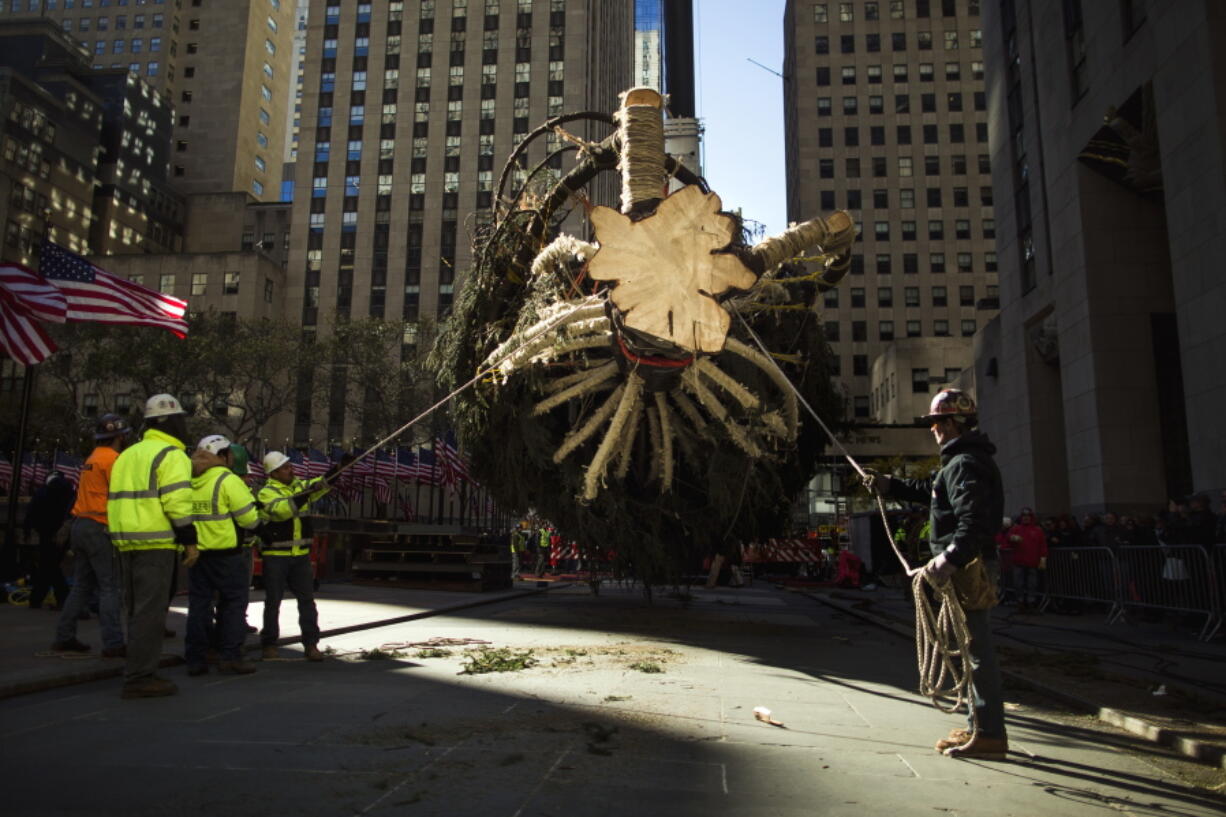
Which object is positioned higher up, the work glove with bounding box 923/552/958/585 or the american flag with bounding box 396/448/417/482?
the american flag with bounding box 396/448/417/482

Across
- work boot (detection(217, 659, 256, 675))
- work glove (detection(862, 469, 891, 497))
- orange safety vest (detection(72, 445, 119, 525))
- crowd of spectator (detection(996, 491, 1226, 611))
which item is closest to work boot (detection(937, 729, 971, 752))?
work glove (detection(862, 469, 891, 497))

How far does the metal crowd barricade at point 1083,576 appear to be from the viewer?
516 inches

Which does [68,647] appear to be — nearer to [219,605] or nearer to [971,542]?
[219,605]

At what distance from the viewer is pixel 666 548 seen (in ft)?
30.6

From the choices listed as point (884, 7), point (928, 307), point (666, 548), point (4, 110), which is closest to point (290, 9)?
point (4, 110)

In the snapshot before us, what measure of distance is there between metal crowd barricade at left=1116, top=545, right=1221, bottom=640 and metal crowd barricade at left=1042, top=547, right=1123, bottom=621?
0.24 metres

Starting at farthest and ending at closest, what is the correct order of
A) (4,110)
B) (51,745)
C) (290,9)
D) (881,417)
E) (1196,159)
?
(290,9), (881,417), (4,110), (1196,159), (51,745)

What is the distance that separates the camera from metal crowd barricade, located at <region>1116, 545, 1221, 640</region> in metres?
10.4

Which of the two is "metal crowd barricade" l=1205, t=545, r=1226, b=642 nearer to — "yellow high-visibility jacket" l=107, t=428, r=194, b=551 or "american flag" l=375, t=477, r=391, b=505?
"yellow high-visibility jacket" l=107, t=428, r=194, b=551

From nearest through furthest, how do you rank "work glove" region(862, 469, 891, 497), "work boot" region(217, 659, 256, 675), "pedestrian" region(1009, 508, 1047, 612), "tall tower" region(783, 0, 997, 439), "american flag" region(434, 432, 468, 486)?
"work glove" region(862, 469, 891, 497) → "work boot" region(217, 659, 256, 675) → "pedestrian" region(1009, 508, 1047, 612) → "american flag" region(434, 432, 468, 486) → "tall tower" region(783, 0, 997, 439)

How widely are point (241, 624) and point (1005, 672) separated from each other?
6389 mm

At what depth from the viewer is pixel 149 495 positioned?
5797mm

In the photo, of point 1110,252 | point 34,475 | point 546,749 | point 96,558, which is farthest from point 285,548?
point 34,475

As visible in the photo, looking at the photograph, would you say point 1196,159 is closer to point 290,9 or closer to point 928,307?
point 928,307
